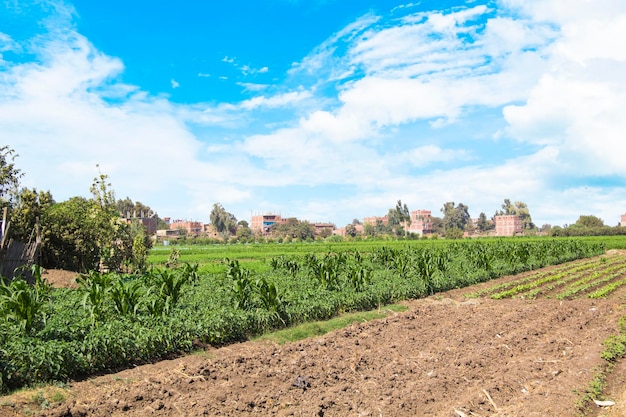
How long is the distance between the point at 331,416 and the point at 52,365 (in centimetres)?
422

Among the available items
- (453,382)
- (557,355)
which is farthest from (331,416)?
(557,355)

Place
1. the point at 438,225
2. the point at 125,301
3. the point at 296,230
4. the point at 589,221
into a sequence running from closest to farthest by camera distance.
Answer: the point at 125,301 < the point at 589,221 < the point at 296,230 < the point at 438,225

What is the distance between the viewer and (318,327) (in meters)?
11.6

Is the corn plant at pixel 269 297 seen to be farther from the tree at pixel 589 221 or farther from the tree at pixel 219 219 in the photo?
the tree at pixel 219 219

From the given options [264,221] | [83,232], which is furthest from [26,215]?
[264,221]

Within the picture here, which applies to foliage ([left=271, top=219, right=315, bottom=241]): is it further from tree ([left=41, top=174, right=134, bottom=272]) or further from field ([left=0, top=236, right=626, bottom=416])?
field ([left=0, top=236, right=626, bottom=416])

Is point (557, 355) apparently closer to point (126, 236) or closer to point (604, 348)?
point (604, 348)

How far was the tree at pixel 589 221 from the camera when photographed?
10420 centimetres

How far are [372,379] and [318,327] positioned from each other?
14.6ft

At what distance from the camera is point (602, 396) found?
22.4 ft

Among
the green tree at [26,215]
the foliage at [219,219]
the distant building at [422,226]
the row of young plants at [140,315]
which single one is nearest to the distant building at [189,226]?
the foliage at [219,219]

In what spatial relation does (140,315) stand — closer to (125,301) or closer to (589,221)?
(125,301)

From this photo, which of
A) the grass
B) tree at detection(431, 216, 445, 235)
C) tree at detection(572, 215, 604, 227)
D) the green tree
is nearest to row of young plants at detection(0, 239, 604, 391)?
the grass

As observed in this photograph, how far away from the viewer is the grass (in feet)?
34.8
